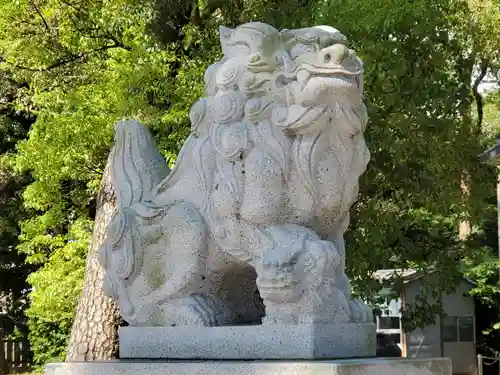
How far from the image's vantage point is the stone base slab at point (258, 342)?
431 cm

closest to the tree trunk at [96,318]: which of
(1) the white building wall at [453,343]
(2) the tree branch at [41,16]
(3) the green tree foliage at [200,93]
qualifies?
(3) the green tree foliage at [200,93]

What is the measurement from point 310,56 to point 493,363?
1938cm

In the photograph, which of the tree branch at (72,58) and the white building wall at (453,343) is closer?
the tree branch at (72,58)

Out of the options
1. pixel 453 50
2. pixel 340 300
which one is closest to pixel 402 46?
pixel 453 50

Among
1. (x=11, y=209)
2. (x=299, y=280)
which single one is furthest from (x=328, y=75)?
(x=11, y=209)

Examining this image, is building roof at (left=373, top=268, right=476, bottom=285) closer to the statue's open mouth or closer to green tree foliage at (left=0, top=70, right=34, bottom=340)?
green tree foliage at (left=0, top=70, right=34, bottom=340)

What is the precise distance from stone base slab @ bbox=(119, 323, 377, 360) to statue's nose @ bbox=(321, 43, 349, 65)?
1.27 metres

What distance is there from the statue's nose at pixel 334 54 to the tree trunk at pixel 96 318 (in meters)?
5.46

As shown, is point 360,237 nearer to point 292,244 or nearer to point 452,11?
point 452,11

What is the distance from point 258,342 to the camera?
443 centimetres

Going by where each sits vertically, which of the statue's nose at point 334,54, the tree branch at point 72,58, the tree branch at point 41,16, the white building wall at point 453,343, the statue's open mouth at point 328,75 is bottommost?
the white building wall at point 453,343

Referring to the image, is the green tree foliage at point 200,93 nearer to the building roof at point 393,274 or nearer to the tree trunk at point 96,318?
the building roof at point 393,274

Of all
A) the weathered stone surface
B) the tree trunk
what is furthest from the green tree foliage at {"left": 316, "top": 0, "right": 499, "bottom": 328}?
the weathered stone surface

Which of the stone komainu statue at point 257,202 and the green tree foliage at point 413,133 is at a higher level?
the green tree foliage at point 413,133
